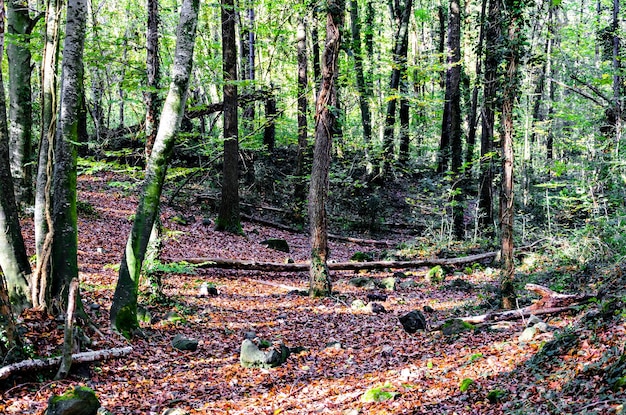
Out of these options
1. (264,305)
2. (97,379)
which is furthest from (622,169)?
(97,379)

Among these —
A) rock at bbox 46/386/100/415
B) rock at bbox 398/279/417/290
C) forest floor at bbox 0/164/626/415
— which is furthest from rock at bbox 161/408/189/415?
rock at bbox 398/279/417/290

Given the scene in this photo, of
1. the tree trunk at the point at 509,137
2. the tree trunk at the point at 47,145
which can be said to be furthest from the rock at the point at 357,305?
the tree trunk at the point at 47,145

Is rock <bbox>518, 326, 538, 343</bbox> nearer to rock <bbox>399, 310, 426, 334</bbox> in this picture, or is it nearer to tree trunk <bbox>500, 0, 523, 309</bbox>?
tree trunk <bbox>500, 0, 523, 309</bbox>

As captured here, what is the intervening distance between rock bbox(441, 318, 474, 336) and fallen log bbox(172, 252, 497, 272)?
226 inches

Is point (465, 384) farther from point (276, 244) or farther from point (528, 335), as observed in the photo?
point (276, 244)

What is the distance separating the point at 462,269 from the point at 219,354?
856 centimetres

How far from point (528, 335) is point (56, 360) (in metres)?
5.56

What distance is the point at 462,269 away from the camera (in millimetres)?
13328

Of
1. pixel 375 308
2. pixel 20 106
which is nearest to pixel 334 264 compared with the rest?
pixel 375 308

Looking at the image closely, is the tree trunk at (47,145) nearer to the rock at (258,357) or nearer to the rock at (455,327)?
the rock at (258,357)

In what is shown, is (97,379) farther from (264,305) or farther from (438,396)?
(264,305)

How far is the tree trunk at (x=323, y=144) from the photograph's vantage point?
9.52 metres

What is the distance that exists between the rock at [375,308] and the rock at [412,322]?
54.5 inches

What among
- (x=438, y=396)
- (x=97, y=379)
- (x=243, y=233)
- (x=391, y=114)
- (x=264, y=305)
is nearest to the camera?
(x=438, y=396)
